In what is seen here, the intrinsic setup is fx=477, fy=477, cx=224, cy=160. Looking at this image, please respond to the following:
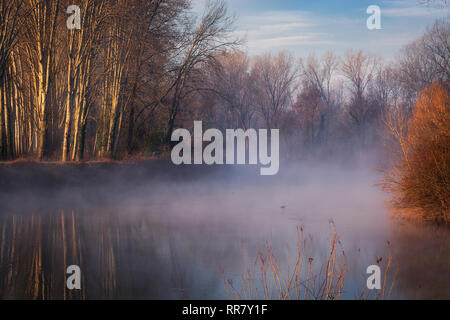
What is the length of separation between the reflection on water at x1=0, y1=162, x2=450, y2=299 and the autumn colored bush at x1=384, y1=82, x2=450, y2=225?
3.07 ft

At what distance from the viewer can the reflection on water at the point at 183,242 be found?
8016 mm

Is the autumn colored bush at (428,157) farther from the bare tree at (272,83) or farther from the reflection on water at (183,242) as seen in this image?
the bare tree at (272,83)

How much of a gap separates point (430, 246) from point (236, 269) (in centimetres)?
470

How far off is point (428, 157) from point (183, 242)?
692 centimetres

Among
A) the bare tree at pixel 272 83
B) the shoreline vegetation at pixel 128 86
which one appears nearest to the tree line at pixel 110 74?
the shoreline vegetation at pixel 128 86

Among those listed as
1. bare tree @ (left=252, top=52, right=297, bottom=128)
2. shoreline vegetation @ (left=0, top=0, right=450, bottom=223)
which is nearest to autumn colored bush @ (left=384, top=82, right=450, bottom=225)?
shoreline vegetation @ (left=0, top=0, right=450, bottom=223)

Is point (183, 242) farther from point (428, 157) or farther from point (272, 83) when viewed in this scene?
point (272, 83)

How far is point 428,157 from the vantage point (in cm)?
1282

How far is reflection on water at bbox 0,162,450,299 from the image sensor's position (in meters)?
8.02

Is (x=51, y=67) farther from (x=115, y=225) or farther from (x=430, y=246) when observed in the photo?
(x=430, y=246)

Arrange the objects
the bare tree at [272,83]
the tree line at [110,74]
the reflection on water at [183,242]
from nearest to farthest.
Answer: the reflection on water at [183,242] → the tree line at [110,74] → the bare tree at [272,83]

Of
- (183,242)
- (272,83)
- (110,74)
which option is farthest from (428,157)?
(272,83)

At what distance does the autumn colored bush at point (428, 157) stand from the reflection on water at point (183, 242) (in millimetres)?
935

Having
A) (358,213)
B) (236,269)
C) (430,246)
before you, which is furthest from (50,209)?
(430,246)
